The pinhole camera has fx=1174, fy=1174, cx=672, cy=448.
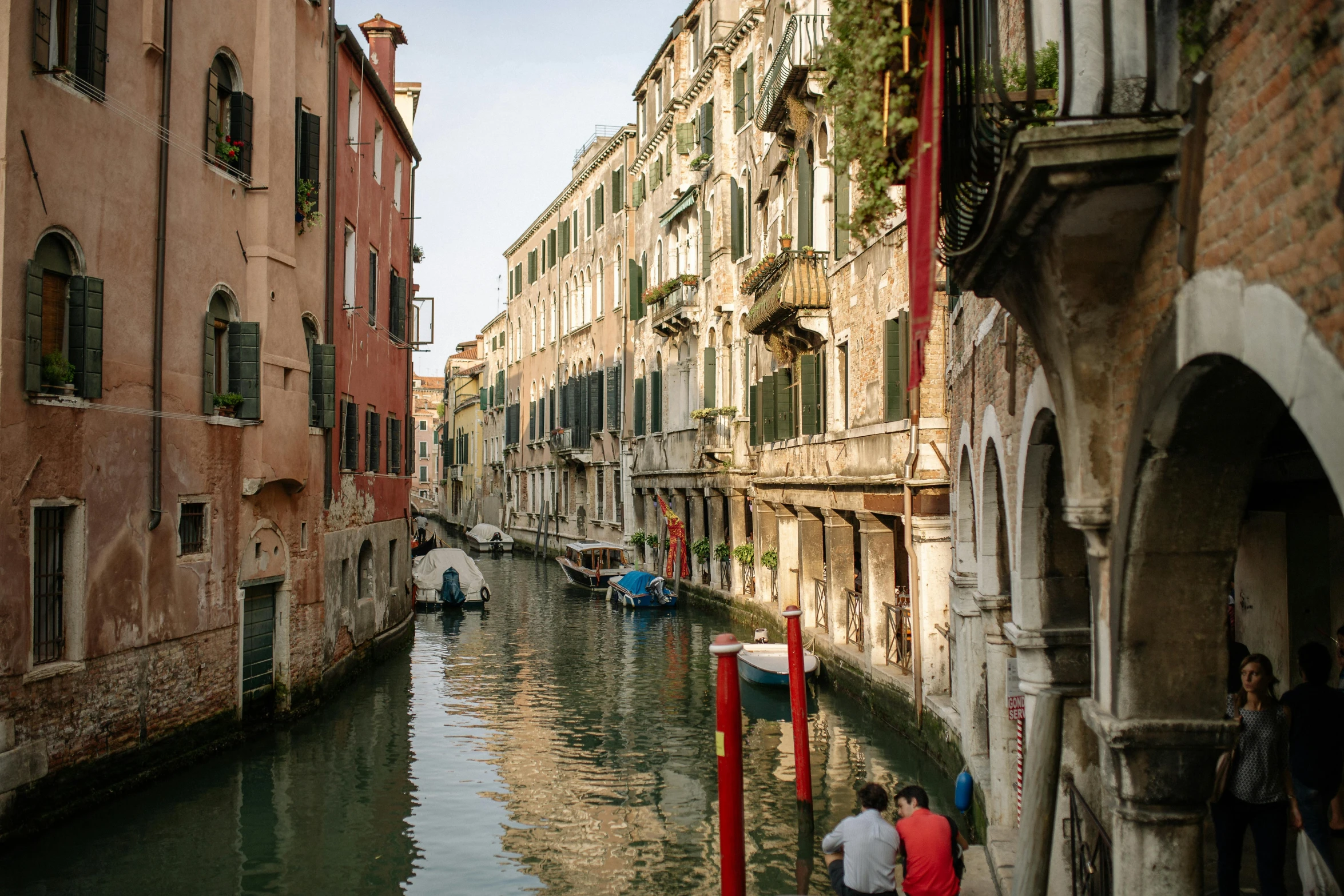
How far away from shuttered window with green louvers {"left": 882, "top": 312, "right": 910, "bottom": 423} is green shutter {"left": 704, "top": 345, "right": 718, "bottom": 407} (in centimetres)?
1236

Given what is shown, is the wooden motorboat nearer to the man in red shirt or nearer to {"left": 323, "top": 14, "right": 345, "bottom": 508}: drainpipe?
{"left": 323, "top": 14, "right": 345, "bottom": 508}: drainpipe

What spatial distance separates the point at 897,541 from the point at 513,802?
850 cm

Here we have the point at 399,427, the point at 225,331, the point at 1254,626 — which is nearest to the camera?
the point at 1254,626

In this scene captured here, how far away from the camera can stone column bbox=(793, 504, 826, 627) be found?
19.4m

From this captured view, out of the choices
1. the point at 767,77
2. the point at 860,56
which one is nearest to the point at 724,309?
the point at 767,77

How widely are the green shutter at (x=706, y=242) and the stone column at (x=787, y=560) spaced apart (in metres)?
7.75

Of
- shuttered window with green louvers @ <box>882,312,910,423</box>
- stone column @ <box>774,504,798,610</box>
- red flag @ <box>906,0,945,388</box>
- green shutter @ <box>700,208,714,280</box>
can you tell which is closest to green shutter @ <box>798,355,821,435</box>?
stone column @ <box>774,504,798,610</box>

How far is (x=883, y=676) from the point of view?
1407 centimetres

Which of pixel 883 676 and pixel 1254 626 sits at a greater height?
pixel 1254 626

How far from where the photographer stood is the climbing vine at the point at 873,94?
16.4 feet

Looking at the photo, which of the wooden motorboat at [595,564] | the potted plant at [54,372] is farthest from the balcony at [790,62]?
the wooden motorboat at [595,564]

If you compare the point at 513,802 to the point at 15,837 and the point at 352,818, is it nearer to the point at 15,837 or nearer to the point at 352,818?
the point at 352,818

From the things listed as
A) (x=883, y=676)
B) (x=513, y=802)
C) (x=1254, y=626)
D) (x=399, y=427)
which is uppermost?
(x=399, y=427)

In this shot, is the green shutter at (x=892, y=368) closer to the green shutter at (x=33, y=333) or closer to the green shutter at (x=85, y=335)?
the green shutter at (x=85, y=335)
